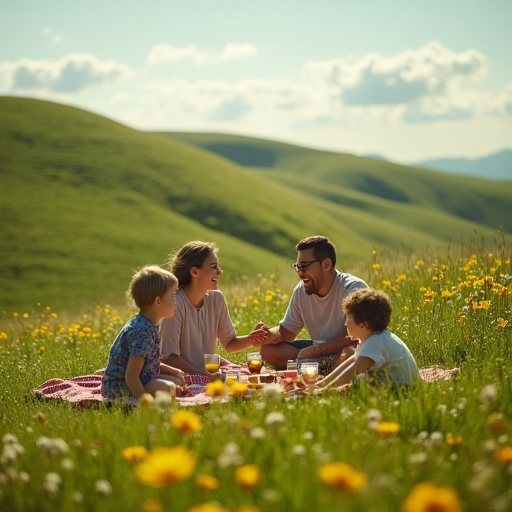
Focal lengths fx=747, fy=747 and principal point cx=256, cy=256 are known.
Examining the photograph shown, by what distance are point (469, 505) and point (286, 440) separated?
133 cm

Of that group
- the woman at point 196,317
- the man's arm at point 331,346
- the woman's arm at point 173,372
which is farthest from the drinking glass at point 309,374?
the woman at point 196,317

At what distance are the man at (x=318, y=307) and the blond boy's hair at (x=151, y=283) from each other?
1.74 meters

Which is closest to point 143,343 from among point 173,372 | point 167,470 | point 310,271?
point 173,372

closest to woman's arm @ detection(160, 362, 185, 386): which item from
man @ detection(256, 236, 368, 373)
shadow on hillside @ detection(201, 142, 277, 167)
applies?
man @ detection(256, 236, 368, 373)

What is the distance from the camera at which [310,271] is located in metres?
8.28

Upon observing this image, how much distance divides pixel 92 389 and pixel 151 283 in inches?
67.9

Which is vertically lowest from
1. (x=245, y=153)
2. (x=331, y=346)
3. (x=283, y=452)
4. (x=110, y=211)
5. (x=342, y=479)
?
(x=110, y=211)

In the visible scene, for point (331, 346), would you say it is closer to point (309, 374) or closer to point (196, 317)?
point (196, 317)

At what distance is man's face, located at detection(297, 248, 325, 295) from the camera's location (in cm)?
823

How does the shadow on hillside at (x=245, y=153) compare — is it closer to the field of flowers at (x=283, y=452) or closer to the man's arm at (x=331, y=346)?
the man's arm at (x=331, y=346)

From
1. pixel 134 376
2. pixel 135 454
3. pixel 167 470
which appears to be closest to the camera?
pixel 167 470

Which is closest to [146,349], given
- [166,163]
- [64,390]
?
[64,390]

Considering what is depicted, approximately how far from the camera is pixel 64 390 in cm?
796

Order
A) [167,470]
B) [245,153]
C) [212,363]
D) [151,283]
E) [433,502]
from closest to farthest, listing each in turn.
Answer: [433,502]
[167,470]
[151,283]
[212,363]
[245,153]
